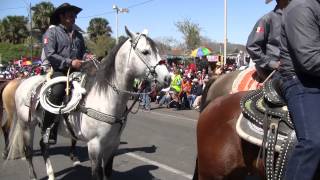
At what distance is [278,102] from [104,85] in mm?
Answer: 2691

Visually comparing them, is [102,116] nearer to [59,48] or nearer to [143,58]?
[143,58]

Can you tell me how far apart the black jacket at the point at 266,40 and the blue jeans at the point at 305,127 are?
1.89m

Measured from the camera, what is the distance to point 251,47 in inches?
207

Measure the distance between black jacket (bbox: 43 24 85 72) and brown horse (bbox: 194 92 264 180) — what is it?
8.72 ft

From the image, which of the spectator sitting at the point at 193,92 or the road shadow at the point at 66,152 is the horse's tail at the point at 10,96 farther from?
the spectator sitting at the point at 193,92

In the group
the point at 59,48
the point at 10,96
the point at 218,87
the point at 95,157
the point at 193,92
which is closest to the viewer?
the point at 95,157

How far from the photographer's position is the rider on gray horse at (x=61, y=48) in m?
5.82

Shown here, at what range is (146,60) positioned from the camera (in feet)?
16.8

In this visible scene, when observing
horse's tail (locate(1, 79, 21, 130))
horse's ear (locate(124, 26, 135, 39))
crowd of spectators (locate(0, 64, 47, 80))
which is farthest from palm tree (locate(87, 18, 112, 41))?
horse's ear (locate(124, 26, 135, 39))

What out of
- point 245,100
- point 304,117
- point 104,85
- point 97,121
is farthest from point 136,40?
point 304,117

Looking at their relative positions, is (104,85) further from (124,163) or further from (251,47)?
(124,163)

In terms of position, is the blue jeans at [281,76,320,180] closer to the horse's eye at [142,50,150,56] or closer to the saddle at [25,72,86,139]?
the horse's eye at [142,50,150,56]

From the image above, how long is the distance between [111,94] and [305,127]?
2.97 metres

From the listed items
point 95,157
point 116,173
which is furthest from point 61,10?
point 116,173
